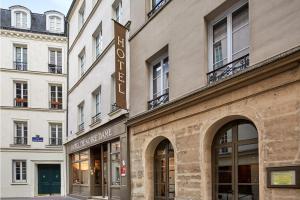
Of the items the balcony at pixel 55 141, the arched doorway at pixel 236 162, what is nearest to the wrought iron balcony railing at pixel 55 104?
the balcony at pixel 55 141

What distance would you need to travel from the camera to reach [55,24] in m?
27.7

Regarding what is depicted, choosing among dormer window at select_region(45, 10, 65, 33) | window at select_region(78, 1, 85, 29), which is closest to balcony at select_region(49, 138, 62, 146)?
dormer window at select_region(45, 10, 65, 33)

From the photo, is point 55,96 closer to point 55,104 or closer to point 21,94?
point 55,104

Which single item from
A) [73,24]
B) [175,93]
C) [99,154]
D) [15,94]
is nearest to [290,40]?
[175,93]

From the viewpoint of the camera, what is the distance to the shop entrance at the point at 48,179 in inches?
994

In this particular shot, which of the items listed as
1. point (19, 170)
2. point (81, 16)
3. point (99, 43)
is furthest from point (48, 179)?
point (99, 43)

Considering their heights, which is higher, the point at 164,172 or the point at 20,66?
the point at 20,66

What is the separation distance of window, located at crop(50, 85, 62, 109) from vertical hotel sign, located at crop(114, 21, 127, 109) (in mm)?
14151

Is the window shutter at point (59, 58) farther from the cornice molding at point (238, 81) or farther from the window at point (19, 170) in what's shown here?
the cornice molding at point (238, 81)

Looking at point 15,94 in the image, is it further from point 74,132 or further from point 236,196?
point 236,196

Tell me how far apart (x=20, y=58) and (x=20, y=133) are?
4883mm

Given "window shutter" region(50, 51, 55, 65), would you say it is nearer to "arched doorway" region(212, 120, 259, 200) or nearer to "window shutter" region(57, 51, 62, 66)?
"window shutter" region(57, 51, 62, 66)

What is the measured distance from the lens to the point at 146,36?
459 inches

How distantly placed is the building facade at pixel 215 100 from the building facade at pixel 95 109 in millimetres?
1603
